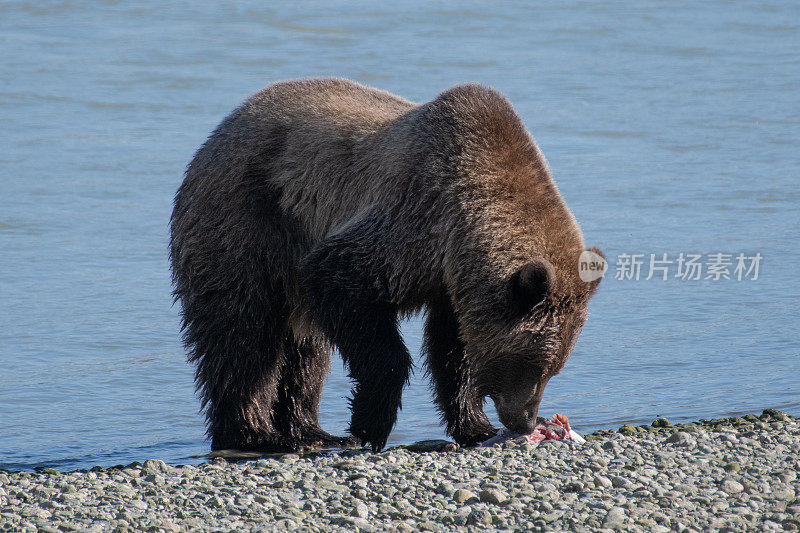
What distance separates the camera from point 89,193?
13766 millimetres

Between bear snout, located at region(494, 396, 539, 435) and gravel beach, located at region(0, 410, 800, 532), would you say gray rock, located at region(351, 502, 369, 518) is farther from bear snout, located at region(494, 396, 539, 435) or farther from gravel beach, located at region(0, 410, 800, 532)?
bear snout, located at region(494, 396, 539, 435)

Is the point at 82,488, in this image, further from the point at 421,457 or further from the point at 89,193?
the point at 89,193

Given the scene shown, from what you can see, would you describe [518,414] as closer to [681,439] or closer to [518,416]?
[518,416]

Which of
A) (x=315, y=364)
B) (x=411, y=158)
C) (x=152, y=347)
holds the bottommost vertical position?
(x=152, y=347)

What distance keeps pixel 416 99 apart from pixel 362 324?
37.3 feet

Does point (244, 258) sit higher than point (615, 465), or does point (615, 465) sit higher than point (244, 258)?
point (244, 258)

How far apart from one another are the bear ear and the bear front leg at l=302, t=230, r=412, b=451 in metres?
0.76

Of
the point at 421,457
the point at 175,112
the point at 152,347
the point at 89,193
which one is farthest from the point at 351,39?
the point at 421,457

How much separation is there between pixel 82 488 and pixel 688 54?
1984 cm

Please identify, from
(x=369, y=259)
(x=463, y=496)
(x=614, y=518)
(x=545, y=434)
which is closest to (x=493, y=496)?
(x=463, y=496)

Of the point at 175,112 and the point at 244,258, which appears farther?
the point at 175,112

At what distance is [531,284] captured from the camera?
5.77m

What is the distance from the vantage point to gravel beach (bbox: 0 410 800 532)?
4941 mm

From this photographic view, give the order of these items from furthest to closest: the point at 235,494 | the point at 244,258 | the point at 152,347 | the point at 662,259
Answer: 1. the point at 662,259
2. the point at 152,347
3. the point at 244,258
4. the point at 235,494
